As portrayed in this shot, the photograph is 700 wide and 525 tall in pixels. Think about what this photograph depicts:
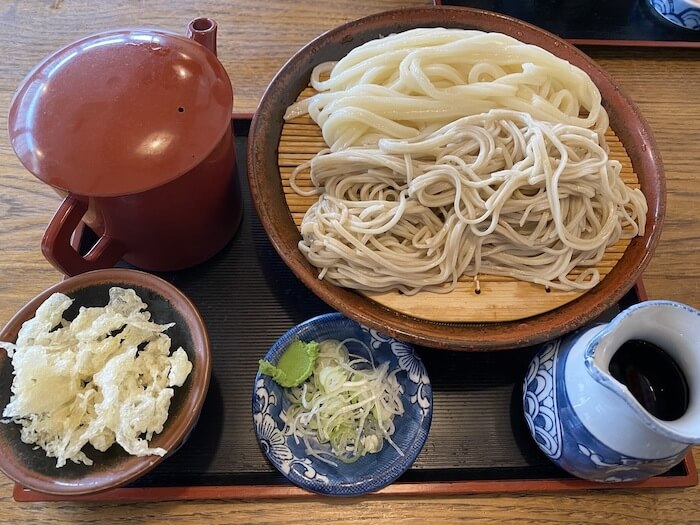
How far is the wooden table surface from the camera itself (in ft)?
4.04

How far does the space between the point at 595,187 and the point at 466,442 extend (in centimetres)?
75

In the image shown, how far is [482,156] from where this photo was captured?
138cm

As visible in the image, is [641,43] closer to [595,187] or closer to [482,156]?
[595,187]

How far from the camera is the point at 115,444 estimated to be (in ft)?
3.50

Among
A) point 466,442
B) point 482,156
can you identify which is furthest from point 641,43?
point 466,442

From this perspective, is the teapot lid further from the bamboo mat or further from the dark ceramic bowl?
the bamboo mat

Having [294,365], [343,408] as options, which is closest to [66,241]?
[294,365]

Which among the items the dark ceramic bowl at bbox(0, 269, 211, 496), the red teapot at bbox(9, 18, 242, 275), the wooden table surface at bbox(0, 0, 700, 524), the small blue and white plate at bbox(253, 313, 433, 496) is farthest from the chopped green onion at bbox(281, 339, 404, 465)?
the red teapot at bbox(9, 18, 242, 275)

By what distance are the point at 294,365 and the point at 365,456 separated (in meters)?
0.28

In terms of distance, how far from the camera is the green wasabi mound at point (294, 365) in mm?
1282

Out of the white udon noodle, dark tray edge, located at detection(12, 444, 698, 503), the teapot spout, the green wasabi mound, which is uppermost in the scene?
the teapot spout

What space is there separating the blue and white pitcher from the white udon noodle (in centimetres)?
28

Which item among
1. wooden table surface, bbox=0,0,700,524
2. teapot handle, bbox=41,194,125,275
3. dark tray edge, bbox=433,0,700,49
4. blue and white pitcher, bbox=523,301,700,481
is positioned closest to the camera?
blue and white pitcher, bbox=523,301,700,481

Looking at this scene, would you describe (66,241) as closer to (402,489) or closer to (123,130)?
(123,130)
